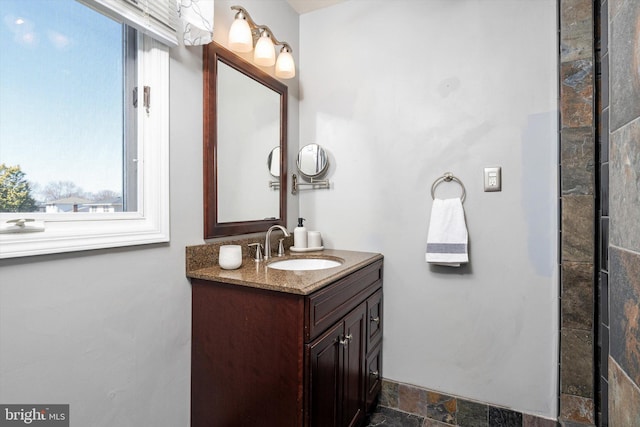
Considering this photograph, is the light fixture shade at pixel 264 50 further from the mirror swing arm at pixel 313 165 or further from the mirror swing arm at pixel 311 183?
the mirror swing arm at pixel 311 183

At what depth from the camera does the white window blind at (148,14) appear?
998 mm

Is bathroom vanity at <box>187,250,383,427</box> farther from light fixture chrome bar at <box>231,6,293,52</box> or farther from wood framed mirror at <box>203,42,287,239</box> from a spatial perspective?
light fixture chrome bar at <box>231,6,293,52</box>

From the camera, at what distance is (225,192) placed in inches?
59.4

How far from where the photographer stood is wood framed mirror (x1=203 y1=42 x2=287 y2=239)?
140 cm

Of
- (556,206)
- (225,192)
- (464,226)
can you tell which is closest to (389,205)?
(464,226)

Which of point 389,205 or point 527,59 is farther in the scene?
point 389,205

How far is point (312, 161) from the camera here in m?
1.99

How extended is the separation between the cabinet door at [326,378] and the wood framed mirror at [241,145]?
26.3 inches

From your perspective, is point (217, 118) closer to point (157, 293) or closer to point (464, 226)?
point (157, 293)

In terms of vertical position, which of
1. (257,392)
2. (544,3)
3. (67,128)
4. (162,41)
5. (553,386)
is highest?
(544,3)

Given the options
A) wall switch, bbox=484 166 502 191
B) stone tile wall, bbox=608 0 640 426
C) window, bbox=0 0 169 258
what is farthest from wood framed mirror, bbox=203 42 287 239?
stone tile wall, bbox=608 0 640 426

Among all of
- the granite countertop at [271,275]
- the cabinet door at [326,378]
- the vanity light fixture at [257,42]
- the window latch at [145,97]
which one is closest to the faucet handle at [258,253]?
the granite countertop at [271,275]

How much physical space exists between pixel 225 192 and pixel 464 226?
3.94ft

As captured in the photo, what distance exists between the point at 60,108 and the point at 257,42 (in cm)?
98
